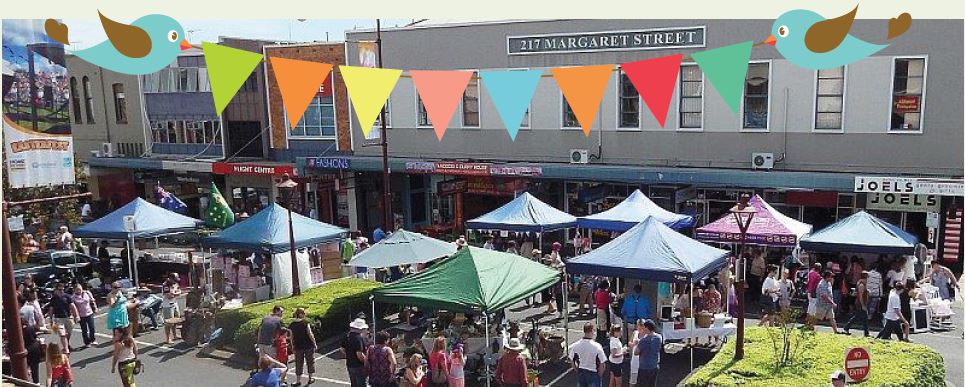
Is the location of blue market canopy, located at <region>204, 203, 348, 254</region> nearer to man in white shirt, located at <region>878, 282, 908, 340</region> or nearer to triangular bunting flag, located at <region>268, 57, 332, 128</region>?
triangular bunting flag, located at <region>268, 57, 332, 128</region>

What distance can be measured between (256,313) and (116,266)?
8.45 m

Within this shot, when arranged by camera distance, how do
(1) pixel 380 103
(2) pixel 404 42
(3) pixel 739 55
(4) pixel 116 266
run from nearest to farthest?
(3) pixel 739 55, (1) pixel 380 103, (4) pixel 116 266, (2) pixel 404 42

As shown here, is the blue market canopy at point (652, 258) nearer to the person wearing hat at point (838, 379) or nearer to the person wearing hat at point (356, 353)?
the person wearing hat at point (838, 379)

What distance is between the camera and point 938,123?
63.9 feet

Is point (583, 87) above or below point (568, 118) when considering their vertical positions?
above

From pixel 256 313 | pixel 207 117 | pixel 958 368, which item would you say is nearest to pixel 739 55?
pixel 958 368

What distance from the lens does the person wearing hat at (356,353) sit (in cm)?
1157

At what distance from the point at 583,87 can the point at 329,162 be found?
58.8 feet

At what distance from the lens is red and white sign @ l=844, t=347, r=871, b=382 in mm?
9875

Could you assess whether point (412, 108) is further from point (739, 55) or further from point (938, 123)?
point (739, 55)

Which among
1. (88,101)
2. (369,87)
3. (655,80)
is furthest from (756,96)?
(88,101)

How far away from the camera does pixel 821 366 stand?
10.6 m

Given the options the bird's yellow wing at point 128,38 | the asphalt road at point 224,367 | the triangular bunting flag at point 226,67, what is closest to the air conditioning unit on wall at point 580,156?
the asphalt road at point 224,367

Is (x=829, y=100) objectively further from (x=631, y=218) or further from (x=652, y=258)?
(x=652, y=258)
